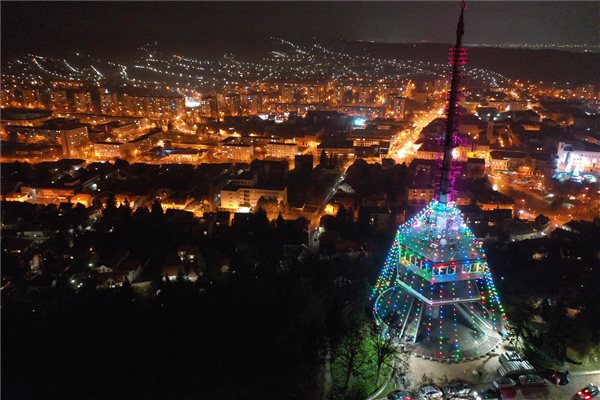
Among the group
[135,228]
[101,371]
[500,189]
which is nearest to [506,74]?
[500,189]

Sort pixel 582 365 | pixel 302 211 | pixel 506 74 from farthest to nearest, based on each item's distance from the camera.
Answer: pixel 506 74 < pixel 302 211 < pixel 582 365

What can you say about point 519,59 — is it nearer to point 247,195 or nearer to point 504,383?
point 247,195

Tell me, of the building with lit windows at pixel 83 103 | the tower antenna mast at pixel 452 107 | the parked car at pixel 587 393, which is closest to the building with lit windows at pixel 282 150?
the tower antenna mast at pixel 452 107

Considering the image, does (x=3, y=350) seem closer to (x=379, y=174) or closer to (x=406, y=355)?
(x=406, y=355)

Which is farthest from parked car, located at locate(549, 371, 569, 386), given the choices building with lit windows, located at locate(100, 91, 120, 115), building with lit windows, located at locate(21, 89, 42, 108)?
building with lit windows, located at locate(21, 89, 42, 108)

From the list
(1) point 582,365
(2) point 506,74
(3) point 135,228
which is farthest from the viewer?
(2) point 506,74
